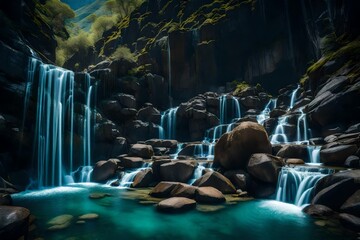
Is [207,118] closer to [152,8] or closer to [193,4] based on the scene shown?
[193,4]

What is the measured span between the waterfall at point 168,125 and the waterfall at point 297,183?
20882mm

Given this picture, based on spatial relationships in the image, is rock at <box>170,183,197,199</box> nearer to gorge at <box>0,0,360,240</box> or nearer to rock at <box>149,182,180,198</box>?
gorge at <box>0,0,360,240</box>

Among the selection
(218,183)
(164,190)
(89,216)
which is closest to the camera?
(89,216)

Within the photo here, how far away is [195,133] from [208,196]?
65.3 ft

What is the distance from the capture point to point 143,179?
653 inches

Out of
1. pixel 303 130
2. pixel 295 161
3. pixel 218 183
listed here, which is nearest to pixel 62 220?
pixel 218 183

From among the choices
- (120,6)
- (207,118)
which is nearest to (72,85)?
(207,118)

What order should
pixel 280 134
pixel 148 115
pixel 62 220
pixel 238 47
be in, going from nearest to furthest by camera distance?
1. pixel 62 220
2. pixel 280 134
3. pixel 148 115
4. pixel 238 47

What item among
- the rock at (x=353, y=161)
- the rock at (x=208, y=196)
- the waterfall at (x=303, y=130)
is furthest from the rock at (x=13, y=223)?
the waterfall at (x=303, y=130)

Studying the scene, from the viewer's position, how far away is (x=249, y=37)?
1722 inches

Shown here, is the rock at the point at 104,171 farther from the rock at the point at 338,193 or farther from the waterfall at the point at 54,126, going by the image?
the rock at the point at 338,193

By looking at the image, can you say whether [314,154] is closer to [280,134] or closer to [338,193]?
[338,193]

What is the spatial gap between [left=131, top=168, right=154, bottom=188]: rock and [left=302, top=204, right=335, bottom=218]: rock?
31.2 feet

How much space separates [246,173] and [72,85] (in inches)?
772
